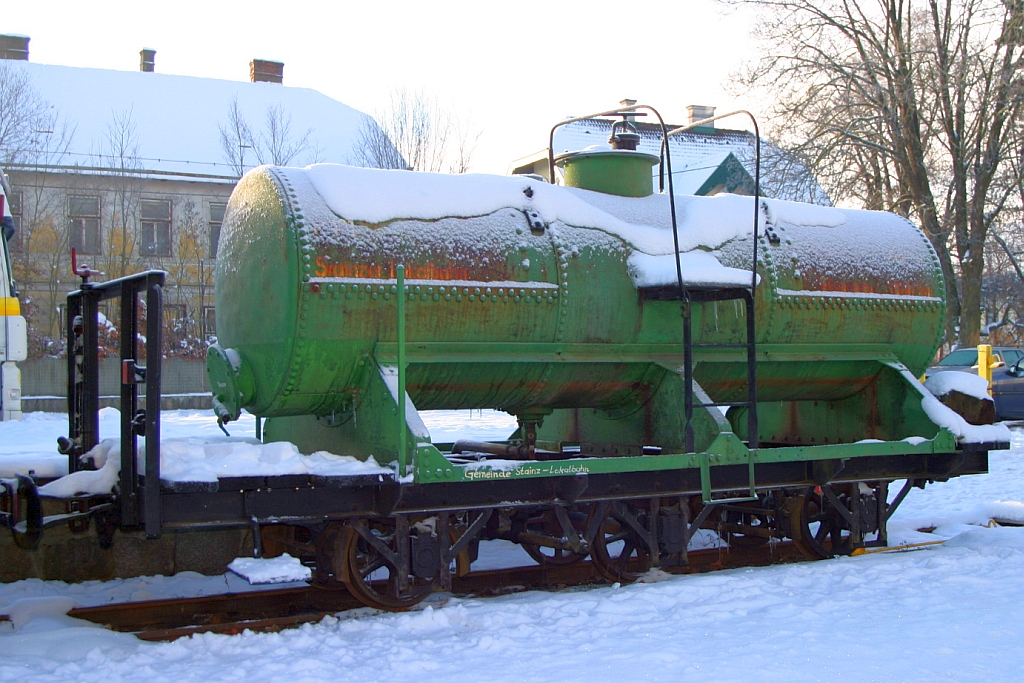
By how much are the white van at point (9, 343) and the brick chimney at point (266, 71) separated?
29765mm

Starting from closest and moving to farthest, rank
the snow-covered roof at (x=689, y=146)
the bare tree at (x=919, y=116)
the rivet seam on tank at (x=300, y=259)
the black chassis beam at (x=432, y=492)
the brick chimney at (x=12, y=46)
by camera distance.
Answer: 1. the black chassis beam at (x=432, y=492)
2. the rivet seam on tank at (x=300, y=259)
3. the bare tree at (x=919, y=116)
4. the brick chimney at (x=12, y=46)
5. the snow-covered roof at (x=689, y=146)

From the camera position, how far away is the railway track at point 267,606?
6.07 meters

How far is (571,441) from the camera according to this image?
8.88m

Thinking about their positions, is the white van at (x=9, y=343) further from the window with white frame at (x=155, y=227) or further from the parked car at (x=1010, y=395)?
the window with white frame at (x=155, y=227)

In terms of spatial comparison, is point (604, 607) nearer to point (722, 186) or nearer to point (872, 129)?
point (872, 129)

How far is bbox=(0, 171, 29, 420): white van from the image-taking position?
27.2 ft

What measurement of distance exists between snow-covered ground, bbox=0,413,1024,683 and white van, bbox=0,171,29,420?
5.05 feet

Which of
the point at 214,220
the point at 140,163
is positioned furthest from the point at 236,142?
the point at 140,163

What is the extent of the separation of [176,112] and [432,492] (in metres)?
30.5

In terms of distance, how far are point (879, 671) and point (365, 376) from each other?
3.57 metres

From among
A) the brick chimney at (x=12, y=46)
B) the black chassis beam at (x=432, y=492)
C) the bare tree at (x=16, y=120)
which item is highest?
the brick chimney at (x=12, y=46)

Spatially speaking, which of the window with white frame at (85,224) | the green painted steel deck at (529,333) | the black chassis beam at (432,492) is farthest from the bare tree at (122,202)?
the black chassis beam at (432,492)

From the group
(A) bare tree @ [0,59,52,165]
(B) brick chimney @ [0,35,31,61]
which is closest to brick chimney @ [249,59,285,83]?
(B) brick chimney @ [0,35,31,61]

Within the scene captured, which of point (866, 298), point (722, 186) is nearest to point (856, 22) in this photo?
Answer: point (722, 186)
